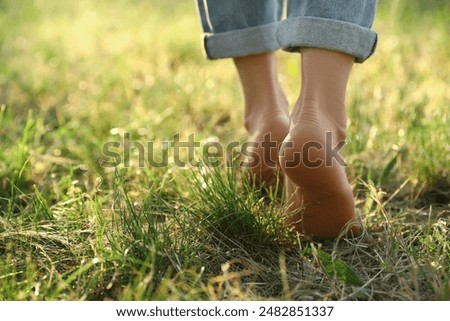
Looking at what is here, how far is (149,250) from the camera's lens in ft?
3.92

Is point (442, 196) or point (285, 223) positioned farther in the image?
point (442, 196)

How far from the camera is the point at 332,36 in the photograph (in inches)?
50.1

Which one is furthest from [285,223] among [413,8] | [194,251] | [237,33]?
[413,8]

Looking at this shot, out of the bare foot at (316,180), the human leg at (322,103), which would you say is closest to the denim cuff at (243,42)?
the human leg at (322,103)

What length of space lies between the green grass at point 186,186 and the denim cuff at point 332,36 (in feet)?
1.05

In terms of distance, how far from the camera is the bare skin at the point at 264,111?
157 centimetres

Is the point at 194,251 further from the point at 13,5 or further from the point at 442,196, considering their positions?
the point at 13,5

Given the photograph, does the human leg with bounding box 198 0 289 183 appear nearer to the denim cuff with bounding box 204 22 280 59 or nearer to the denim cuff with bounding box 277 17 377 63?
the denim cuff with bounding box 204 22 280 59

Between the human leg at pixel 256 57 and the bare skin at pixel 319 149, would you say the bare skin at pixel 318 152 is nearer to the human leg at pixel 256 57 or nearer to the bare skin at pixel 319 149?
the bare skin at pixel 319 149

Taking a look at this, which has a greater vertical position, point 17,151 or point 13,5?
point 13,5

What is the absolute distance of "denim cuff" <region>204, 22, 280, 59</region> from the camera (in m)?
1.61

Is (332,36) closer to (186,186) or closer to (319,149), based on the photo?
(319,149)
